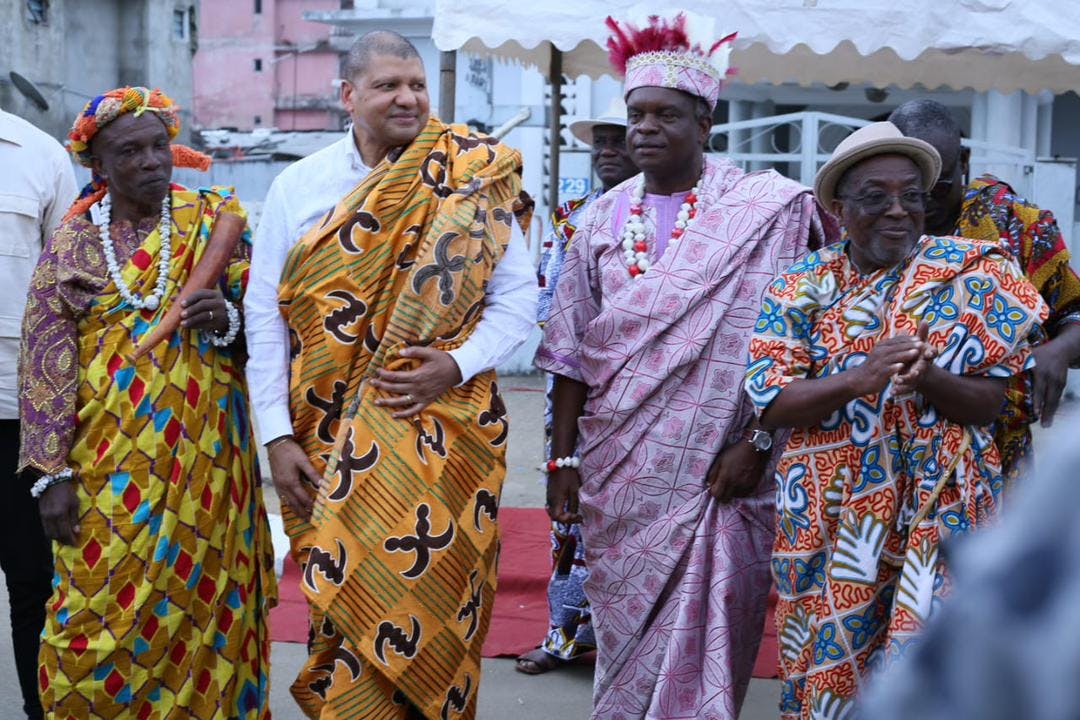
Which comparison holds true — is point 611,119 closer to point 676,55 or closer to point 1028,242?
point 676,55

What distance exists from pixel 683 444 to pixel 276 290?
1.24 m

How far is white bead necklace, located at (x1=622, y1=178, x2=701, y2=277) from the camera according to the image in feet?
13.6

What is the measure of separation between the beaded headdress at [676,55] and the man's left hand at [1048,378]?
120cm

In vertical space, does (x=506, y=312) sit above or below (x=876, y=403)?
above

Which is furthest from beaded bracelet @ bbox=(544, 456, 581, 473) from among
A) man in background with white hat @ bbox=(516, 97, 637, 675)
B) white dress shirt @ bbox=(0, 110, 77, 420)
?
white dress shirt @ bbox=(0, 110, 77, 420)

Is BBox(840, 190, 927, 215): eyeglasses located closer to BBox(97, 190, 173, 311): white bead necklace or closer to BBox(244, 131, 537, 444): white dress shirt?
BBox(244, 131, 537, 444): white dress shirt

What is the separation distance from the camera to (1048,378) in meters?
3.76

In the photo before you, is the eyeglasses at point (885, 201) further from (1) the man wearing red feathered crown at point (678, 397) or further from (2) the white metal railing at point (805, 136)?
(2) the white metal railing at point (805, 136)

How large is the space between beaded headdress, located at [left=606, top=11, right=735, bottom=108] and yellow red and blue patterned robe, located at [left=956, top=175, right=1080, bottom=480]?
0.85m

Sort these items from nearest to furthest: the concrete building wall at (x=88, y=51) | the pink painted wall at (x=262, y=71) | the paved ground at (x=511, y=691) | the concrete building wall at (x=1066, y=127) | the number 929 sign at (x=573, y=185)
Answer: the paved ground at (x=511, y=691) < the number 929 sign at (x=573, y=185) < the concrete building wall at (x=1066, y=127) < the concrete building wall at (x=88, y=51) < the pink painted wall at (x=262, y=71)

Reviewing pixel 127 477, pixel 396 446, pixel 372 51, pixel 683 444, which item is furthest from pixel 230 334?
pixel 683 444

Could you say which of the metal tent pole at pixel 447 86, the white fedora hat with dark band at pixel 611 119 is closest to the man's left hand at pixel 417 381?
the white fedora hat with dark band at pixel 611 119

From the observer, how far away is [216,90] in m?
43.6

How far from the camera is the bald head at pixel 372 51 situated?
12.3 ft
